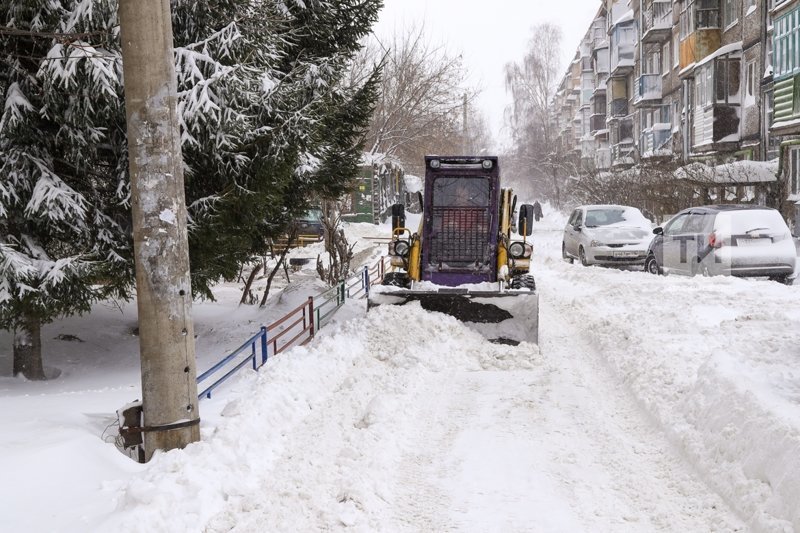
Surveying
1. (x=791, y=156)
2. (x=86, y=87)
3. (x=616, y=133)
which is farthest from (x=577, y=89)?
(x=86, y=87)

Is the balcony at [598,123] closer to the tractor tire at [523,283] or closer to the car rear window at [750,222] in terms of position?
the car rear window at [750,222]

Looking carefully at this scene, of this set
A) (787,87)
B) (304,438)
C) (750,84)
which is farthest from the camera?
(750,84)

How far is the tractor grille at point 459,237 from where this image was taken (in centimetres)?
1086

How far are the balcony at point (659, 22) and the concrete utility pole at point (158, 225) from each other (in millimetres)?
37196

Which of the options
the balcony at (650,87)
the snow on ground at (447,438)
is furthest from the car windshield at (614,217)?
the balcony at (650,87)

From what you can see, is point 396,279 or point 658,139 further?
point 658,139

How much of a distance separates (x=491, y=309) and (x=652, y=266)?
8801 mm

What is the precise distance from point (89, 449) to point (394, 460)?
7.33ft

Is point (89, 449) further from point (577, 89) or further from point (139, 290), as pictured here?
point (577, 89)

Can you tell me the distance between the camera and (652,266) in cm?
1658

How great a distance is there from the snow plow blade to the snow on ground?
224 mm

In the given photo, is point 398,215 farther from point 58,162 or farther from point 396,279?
point 58,162

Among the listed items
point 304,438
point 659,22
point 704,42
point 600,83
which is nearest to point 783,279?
point 304,438

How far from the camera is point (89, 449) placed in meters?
5.05
